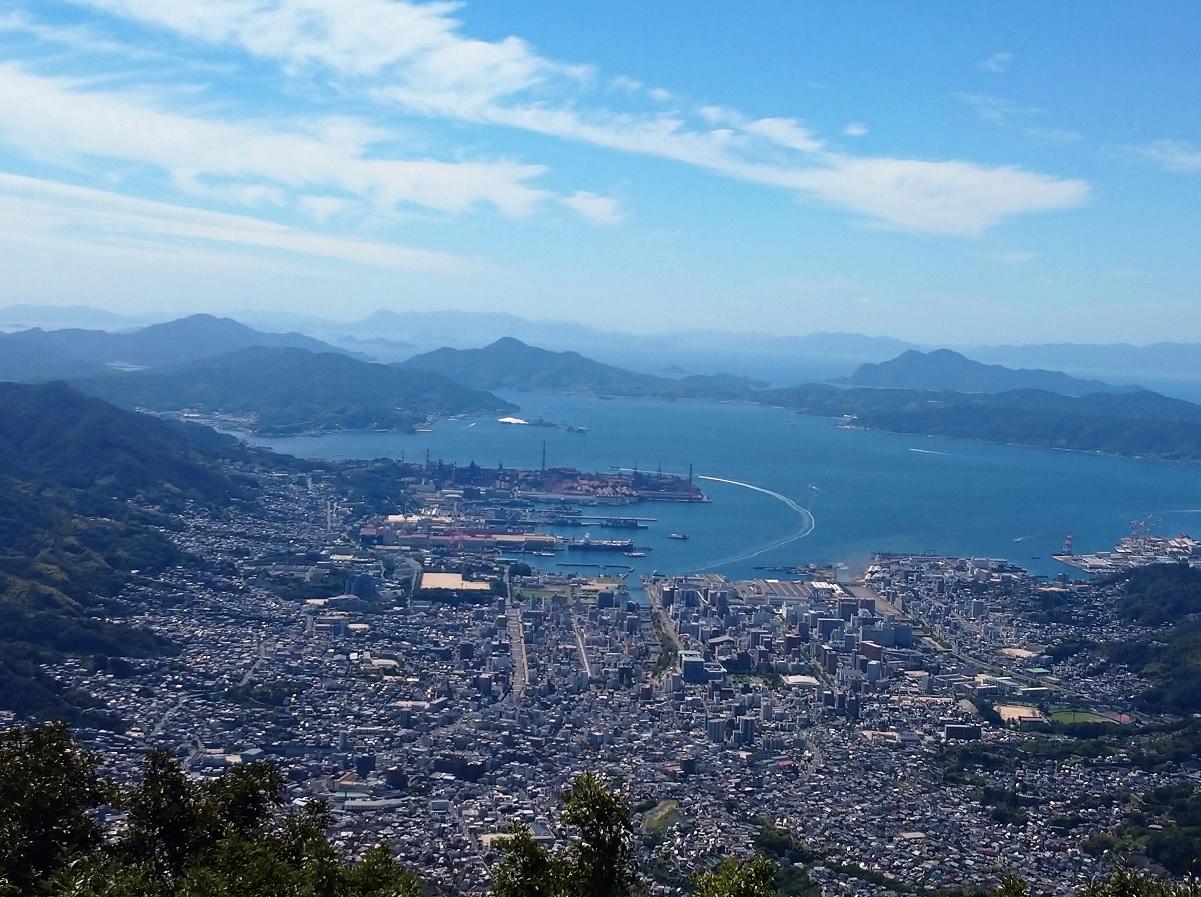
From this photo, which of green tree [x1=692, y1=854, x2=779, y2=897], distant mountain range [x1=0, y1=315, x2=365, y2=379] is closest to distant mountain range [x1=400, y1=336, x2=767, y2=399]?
distant mountain range [x1=0, y1=315, x2=365, y2=379]

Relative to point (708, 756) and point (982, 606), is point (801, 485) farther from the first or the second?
point (708, 756)

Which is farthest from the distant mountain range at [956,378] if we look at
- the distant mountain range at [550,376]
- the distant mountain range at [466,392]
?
the distant mountain range at [550,376]

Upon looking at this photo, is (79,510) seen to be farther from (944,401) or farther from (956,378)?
(956,378)

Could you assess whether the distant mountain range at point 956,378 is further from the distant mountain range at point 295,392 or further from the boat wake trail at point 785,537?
the boat wake trail at point 785,537

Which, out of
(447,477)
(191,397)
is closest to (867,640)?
(447,477)

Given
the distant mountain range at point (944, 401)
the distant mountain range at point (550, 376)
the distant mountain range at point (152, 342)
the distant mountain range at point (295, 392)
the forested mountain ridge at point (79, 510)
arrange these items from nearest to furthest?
1. the forested mountain ridge at point (79, 510)
2. the distant mountain range at point (295, 392)
3. the distant mountain range at point (944, 401)
4. the distant mountain range at point (152, 342)
5. the distant mountain range at point (550, 376)
